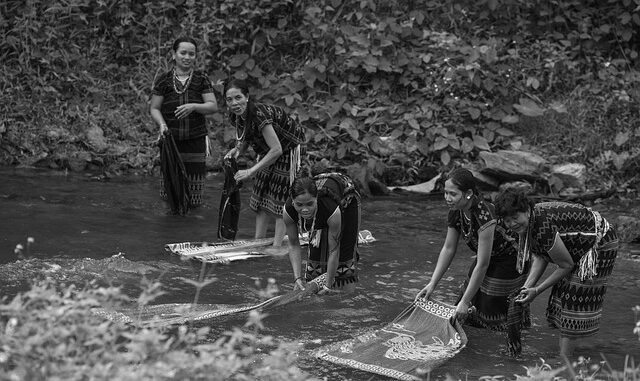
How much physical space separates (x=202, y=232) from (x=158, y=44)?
4796 millimetres

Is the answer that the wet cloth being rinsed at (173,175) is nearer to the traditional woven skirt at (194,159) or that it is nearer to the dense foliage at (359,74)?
the traditional woven skirt at (194,159)

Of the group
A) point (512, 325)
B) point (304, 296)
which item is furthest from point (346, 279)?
point (512, 325)

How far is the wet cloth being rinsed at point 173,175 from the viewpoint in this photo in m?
8.95

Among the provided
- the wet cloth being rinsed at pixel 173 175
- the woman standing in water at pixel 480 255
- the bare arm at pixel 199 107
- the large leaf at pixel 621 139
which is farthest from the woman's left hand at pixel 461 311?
the large leaf at pixel 621 139

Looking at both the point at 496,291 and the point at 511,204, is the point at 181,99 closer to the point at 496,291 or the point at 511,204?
the point at 496,291

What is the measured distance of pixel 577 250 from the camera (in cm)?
564

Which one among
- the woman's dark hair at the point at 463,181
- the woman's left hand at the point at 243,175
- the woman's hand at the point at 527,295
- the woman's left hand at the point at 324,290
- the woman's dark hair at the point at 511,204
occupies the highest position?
the woman's dark hair at the point at 463,181

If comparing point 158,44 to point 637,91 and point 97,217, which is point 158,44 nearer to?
point 97,217

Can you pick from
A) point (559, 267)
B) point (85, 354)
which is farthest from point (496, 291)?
point (85, 354)

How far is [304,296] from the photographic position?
6.71m

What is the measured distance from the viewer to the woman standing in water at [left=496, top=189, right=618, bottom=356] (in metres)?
5.47

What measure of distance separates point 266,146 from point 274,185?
0.36 meters

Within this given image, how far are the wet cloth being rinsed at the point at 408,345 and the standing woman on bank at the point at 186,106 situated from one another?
3374mm

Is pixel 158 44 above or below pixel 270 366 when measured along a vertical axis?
above
